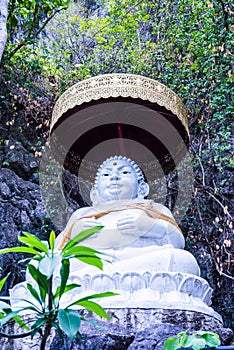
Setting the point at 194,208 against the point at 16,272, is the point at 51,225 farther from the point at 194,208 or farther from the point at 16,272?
the point at 194,208

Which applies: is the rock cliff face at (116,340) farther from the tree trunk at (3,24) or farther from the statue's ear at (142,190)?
the tree trunk at (3,24)

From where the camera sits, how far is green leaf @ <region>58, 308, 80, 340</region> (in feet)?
4.44

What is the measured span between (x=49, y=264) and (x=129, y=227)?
204cm

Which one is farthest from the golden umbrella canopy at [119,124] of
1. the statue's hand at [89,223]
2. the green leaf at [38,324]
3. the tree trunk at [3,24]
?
the green leaf at [38,324]

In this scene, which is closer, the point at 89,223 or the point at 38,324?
the point at 38,324

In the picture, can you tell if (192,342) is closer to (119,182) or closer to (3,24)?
(119,182)

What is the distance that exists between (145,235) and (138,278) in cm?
63

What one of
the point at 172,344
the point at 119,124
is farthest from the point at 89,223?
the point at 172,344

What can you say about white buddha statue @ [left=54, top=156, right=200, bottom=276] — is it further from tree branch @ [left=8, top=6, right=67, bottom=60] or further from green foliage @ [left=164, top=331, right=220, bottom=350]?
tree branch @ [left=8, top=6, right=67, bottom=60]

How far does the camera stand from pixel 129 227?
11.2ft

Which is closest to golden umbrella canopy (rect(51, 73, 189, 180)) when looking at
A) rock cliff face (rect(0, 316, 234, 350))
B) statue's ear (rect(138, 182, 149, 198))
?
statue's ear (rect(138, 182, 149, 198))

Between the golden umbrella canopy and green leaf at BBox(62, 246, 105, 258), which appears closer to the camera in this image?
green leaf at BBox(62, 246, 105, 258)

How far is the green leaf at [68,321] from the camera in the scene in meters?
1.35

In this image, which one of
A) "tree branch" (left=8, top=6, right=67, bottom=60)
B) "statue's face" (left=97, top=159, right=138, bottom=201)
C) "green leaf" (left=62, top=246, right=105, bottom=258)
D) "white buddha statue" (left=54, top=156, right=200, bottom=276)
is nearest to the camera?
"green leaf" (left=62, top=246, right=105, bottom=258)
